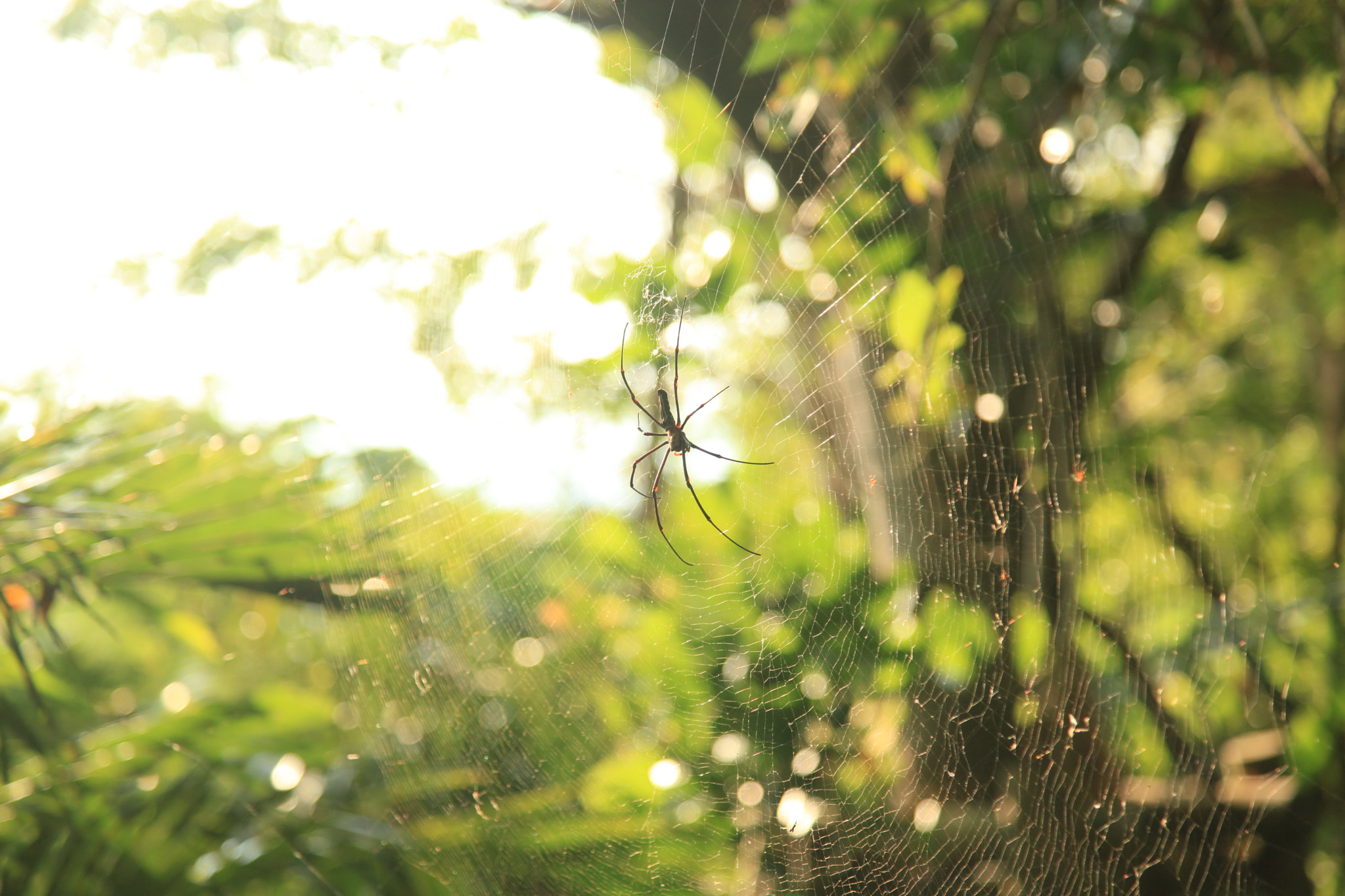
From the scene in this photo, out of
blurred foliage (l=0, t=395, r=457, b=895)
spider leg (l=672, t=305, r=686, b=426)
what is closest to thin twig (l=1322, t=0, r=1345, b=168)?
spider leg (l=672, t=305, r=686, b=426)

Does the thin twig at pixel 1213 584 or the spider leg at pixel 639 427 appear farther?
the spider leg at pixel 639 427

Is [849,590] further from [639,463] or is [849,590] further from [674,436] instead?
[639,463]

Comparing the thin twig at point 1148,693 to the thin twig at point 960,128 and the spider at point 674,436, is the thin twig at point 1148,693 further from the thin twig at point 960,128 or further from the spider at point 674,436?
the thin twig at point 960,128

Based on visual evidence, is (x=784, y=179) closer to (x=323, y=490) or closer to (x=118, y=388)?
(x=323, y=490)

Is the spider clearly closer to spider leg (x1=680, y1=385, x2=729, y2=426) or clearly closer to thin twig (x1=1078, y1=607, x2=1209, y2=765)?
spider leg (x1=680, y1=385, x2=729, y2=426)

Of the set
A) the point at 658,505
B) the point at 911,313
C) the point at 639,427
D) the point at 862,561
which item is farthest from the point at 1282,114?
the point at 658,505

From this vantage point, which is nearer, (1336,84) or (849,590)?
(1336,84)

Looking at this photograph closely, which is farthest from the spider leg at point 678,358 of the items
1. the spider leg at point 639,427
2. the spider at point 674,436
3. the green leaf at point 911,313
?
the green leaf at point 911,313
